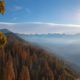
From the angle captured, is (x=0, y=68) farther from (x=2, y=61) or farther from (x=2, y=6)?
(x=2, y=6)

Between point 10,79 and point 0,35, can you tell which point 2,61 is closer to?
point 10,79

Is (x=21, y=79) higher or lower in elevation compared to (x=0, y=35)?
lower

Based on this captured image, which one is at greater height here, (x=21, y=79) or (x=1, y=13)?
(x=1, y=13)

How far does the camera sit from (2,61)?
199250 mm

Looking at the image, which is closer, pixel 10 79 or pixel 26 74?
pixel 10 79

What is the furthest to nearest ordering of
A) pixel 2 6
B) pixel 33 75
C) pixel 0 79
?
1. pixel 33 75
2. pixel 0 79
3. pixel 2 6

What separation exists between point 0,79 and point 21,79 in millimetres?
24888

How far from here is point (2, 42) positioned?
17500mm

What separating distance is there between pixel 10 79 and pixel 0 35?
8452cm

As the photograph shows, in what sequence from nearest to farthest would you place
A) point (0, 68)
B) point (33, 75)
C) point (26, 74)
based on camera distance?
point (26, 74) → point (0, 68) → point (33, 75)

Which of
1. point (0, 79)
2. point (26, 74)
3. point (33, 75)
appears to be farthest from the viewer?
point (33, 75)

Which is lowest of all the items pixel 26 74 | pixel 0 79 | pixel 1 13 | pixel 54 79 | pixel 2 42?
pixel 54 79

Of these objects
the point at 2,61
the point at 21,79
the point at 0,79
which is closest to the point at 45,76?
the point at 2,61

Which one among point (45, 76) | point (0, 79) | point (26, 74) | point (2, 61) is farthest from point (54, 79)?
point (26, 74)
